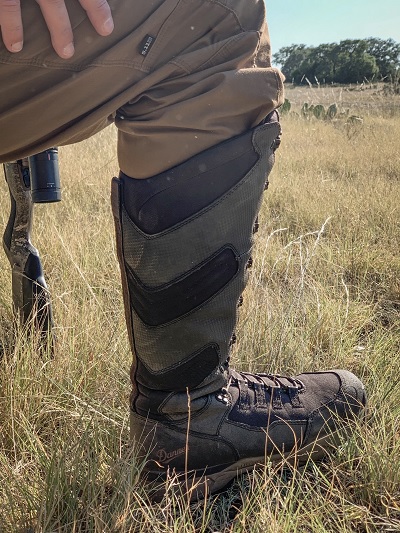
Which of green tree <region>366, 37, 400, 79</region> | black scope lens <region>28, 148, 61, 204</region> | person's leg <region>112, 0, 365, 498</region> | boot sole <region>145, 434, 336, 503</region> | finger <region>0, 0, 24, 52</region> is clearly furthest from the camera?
green tree <region>366, 37, 400, 79</region>

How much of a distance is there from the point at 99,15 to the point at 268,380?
72 centimetres

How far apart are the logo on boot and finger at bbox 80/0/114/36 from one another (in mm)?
671

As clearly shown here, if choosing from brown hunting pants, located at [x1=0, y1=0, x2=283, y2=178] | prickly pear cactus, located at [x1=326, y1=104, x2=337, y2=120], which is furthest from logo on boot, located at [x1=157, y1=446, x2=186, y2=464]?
prickly pear cactus, located at [x1=326, y1=104, x2=337, y2=120]

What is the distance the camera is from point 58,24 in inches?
25.1

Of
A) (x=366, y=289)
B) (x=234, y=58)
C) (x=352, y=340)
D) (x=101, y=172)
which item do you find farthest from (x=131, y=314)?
(x=101, y=172)

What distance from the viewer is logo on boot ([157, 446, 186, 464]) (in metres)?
0.87

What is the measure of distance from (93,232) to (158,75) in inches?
57.0

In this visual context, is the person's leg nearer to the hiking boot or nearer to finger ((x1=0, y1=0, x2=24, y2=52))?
the hiking boot

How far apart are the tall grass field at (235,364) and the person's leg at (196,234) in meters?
0.08

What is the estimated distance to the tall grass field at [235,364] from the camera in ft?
2.53

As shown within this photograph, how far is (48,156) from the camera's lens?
1.20 metres

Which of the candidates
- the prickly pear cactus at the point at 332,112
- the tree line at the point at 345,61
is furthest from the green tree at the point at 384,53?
the prickly pear cactus at the point at 332,112

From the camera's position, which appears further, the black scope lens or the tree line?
the tree line

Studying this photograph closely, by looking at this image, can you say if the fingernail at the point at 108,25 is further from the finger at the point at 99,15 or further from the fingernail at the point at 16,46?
the fingernail at the point at 16,46
